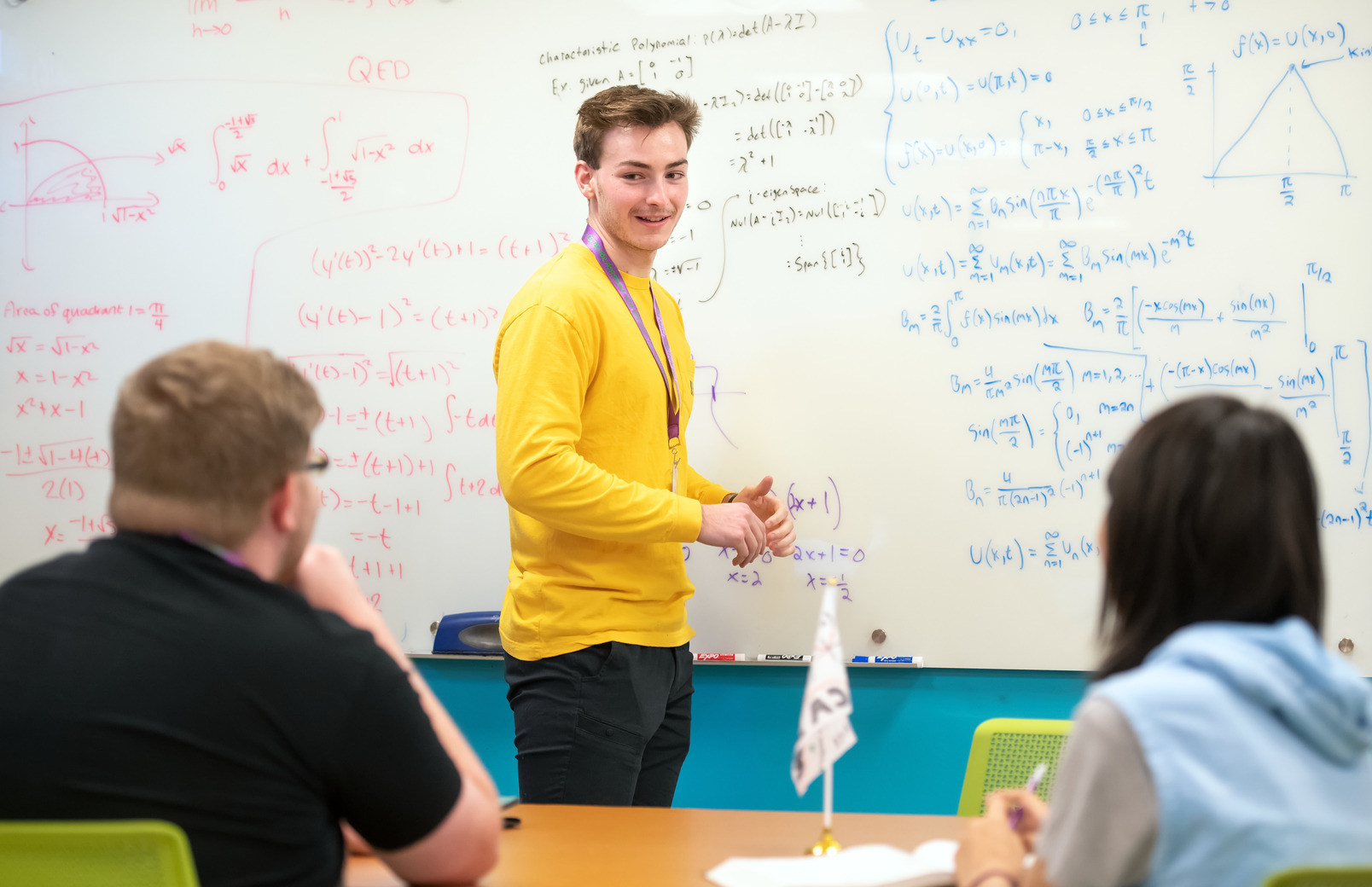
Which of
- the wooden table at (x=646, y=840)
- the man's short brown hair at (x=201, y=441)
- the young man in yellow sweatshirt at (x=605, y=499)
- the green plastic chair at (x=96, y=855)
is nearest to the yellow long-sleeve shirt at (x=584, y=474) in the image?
the young man in yellow sweatshirt at (x=605, y=499)

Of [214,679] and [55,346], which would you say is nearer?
[214,679]

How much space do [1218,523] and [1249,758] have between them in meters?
0.22

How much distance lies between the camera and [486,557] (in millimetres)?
2795

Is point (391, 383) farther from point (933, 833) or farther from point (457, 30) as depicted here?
point (933, 833)

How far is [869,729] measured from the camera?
8.75 ft

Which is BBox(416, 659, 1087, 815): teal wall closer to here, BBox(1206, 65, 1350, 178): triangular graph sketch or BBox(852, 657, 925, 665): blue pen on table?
BBox(852, 657, 925, 665): blue pen on table

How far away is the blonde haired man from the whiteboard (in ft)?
5.47

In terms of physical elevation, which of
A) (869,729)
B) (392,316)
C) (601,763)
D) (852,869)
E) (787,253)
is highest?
(787,253)

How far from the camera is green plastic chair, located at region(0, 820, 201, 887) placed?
927 millimetres

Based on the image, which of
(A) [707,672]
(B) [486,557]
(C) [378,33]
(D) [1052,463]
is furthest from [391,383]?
(D) [1052,463]

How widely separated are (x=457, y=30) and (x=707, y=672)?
1834mm

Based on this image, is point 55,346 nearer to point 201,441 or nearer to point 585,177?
point 585,177

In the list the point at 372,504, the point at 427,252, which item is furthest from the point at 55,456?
the point at 427,252

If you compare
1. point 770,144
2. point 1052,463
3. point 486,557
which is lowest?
point 486,557
